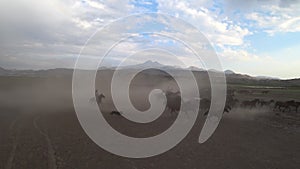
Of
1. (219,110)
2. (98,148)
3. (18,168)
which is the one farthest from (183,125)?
(18,168)

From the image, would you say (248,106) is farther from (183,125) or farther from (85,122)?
(85,122)

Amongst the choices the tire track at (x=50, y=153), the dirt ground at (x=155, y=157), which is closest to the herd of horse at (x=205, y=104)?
the dirt ground at (x=155, y=157)

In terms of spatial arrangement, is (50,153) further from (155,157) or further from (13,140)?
(155,157)

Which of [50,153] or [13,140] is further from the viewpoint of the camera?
[13,140]

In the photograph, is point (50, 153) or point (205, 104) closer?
point (50, 153)

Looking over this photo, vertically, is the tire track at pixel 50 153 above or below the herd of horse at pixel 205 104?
below

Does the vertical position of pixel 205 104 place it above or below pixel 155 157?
above

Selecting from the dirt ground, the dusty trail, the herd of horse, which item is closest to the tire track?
the dirt ground

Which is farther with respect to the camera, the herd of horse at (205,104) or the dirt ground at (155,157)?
the herd of horse at (205,104)

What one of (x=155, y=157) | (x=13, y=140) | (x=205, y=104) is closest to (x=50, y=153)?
(x=13, y=140)

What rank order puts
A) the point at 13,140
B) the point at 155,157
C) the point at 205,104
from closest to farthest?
the point at 155,157 → the point at 13,140 → the point at 205,104

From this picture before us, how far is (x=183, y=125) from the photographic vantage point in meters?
18.1

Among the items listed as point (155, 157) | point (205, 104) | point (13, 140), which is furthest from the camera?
point (205, 104)

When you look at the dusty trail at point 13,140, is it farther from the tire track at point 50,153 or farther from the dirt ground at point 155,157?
the tire track at point 50,153
